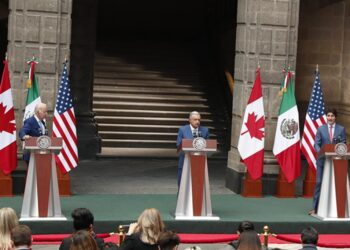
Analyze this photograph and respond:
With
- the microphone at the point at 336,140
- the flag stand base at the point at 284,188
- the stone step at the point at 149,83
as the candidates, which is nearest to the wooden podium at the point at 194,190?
the microphone at the point at 336,140

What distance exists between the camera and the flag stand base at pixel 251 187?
53.5ft

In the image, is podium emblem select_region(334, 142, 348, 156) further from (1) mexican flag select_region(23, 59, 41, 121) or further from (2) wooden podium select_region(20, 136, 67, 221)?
(1) mexican flag select_region(23, 59, 41, 121)

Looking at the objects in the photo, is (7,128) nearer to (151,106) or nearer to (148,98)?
(151,106)

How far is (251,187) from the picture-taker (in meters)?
16.3

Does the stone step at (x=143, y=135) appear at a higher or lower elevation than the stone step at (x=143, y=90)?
lower

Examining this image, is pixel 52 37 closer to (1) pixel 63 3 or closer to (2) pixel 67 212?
(1) pixel 63 3

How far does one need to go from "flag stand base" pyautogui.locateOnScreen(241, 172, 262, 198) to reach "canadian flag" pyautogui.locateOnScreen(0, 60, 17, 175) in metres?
3.99

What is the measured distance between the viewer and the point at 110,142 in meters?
22.5

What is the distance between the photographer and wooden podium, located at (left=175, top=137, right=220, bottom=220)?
13961mm

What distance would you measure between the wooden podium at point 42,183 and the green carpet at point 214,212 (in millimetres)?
250

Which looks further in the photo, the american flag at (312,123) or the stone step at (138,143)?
the stone step at (138,143)

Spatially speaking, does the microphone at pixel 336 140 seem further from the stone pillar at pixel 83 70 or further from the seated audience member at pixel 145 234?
the stone pillar at pixel 83 70

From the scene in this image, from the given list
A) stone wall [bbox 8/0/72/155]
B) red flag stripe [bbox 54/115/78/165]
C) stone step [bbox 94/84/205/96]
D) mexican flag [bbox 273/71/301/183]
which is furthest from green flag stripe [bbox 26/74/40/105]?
stone step [bbox 94/84/205/96]

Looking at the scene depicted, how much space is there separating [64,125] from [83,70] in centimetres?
538
